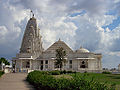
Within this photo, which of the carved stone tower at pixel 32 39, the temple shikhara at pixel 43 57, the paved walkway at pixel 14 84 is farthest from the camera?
the carved stone tower at pixel 32 39

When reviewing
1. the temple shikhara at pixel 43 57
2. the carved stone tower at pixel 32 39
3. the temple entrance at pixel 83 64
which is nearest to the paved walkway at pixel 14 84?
the temple shikhara at pixel 43 57

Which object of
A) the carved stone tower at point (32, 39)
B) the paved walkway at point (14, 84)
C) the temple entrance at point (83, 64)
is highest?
the carved stone tower at point (32, 39)

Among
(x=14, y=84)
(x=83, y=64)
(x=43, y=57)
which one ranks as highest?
(x=43, y=57)

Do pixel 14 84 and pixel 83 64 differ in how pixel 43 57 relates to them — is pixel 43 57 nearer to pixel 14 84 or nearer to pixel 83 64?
pixel 83 64

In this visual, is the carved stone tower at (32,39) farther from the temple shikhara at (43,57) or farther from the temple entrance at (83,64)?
the temple entrance at (83,64)

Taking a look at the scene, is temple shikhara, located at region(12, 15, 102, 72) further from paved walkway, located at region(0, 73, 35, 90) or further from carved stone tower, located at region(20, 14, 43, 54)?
paved walkway, located at region(0, 73, 35, 90)

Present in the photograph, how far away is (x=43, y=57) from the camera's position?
66.1 meters

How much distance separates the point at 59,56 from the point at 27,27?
24.2m

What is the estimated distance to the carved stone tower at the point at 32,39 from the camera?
231ft

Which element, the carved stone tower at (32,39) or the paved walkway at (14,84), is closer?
the paved walkway at (14,84)

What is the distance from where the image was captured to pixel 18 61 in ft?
223

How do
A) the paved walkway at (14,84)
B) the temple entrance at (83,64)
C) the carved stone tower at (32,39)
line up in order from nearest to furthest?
the paved walkway at (14,84)
the temple entrance at (83,64)
the carved stone tower at (32,39)

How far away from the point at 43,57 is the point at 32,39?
8.66 metres

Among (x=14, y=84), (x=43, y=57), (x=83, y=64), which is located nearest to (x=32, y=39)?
(x=43, y=57)
